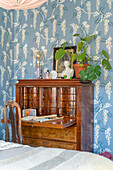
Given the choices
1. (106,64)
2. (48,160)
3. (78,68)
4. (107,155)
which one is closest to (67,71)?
(78,68)

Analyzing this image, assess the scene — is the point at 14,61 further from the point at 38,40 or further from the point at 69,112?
the point at 69,112

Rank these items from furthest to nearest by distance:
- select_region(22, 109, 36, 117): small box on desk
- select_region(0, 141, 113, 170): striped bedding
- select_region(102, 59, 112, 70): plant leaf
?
select_region(22, 109, 36, 117): small box on desk → select_region(102, 59, 112, 70): plant leaf → select_region(0, 141, 113, 170): striped bedding

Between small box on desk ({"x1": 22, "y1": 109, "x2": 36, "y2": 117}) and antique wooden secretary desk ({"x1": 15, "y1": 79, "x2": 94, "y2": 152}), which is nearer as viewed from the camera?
antique wooden secretary desk ({"x1": 15, "y1": 79, "x2": 94, "y2": 152})

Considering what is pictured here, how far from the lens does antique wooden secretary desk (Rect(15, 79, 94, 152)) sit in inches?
119

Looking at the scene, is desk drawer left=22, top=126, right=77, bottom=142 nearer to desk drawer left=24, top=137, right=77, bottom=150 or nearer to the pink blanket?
desk drawer left=24, top=137, right=77, bottom=150

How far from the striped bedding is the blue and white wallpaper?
1.77m

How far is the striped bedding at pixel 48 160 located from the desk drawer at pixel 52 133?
1.20 meters

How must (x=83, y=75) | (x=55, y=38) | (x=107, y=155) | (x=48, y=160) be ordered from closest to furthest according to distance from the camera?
1. (x=48, y=160)
2. (x=83, y=75)
3. (x=107, y=155)
4. (x=55, y=38)

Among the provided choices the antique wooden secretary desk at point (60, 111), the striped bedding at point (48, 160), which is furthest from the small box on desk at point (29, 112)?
the striped bedding at point (48, 160)

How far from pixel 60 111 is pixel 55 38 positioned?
122cm

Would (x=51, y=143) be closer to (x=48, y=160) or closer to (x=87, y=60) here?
(x=87, y=60)

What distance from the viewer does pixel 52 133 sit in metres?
3.17

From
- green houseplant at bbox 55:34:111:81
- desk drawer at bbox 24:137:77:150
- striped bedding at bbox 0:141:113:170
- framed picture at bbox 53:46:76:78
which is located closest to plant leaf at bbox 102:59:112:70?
green houseplant at bbox 55:34:111:81

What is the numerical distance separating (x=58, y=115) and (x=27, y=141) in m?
0.63
